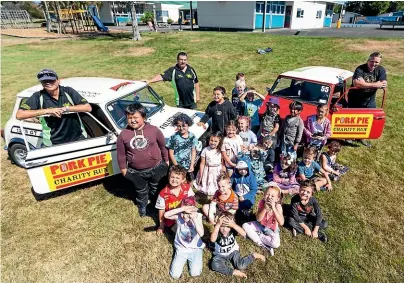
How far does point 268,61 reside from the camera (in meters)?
15.6

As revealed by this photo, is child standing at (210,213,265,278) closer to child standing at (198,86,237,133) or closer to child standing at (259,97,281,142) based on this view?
child standing at (198,86,237,133)

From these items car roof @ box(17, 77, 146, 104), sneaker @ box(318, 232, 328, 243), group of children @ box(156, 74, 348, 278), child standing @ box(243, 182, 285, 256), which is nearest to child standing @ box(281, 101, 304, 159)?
group of children @ box(156, 74, 348, 278)

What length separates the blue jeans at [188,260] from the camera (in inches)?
146

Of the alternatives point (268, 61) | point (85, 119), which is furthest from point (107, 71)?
point (85, 119)

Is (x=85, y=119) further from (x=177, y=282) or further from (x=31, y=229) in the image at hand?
(x=177, y=282)

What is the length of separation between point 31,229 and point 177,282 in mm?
2866

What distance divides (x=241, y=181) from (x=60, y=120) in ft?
11.0

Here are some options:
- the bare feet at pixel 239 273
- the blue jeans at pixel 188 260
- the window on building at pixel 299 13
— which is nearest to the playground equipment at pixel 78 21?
the window on building at pixel 299 13

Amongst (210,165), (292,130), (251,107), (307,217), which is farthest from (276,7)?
(307,217)

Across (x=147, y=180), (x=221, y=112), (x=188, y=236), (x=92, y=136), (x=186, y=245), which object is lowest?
(x=186, y=245)

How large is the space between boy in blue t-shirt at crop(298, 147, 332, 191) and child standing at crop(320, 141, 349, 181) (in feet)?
0.83

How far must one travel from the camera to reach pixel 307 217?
13.8 feet

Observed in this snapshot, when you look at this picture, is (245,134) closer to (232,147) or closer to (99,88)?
(232,147)

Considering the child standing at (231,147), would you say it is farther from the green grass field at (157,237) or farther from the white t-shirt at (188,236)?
the white t-shirt at (188,236)
